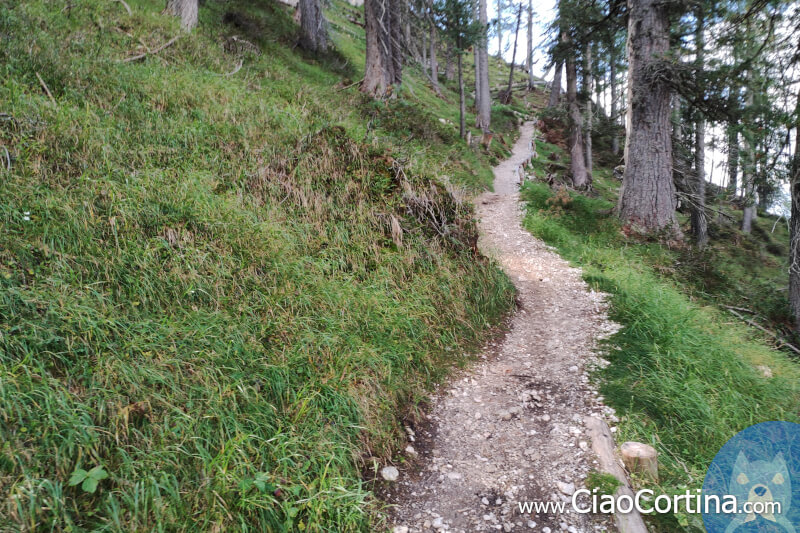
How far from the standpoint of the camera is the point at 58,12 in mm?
8484

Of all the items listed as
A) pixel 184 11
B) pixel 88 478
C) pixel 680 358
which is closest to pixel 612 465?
pixel 680 358

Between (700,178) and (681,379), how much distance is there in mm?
10276

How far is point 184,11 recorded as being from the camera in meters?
10.8

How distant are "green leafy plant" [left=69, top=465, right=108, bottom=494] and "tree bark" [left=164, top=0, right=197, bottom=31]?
39.1 ft

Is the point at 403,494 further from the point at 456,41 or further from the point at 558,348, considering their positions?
the point at 456,41

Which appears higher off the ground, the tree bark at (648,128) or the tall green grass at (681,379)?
the tree bark at (648,128)

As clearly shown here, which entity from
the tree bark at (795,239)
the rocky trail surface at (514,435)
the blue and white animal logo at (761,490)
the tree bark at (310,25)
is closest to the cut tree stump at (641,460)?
the rocky trail surface at (514,435)

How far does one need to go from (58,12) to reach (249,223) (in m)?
8.07

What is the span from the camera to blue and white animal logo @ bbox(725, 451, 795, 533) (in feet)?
9.08

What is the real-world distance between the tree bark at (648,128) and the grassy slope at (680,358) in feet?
2.81

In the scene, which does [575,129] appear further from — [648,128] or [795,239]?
[795,239]

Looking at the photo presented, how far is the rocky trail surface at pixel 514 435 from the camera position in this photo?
2.93m

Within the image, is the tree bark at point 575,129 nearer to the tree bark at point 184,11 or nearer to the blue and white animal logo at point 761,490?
the tree bark at point 184,11

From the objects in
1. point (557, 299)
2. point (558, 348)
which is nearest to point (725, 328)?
point (557, 299)
